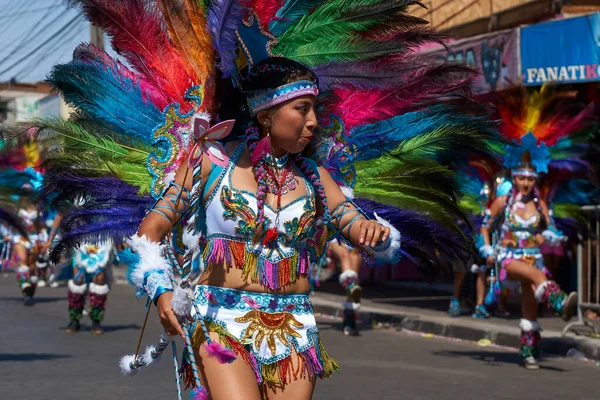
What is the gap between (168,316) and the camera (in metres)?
4.29

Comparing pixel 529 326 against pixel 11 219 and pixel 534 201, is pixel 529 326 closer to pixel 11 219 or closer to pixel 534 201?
pixel 534 201

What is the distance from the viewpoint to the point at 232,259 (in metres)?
4.80

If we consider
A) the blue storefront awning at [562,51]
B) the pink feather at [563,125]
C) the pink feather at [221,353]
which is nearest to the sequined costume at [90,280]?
the pink feather at [563,125]

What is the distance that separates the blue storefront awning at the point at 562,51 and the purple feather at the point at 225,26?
10.1 metres

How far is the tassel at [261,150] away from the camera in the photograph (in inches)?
194

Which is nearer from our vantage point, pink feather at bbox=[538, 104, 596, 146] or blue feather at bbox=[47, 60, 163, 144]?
blue feather at bbox=[47, 60, 163, 144]

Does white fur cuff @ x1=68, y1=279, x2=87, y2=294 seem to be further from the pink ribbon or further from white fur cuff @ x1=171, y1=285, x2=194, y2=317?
white fur cuff @ x1=171, y1=285, x2=194, y2=317

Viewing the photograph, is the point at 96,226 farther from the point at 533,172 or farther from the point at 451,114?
the point at 533,172

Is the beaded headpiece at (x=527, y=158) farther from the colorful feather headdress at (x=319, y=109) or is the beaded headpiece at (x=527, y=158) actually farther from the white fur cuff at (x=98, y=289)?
the colorful feather headdress at (x=319, y=109)

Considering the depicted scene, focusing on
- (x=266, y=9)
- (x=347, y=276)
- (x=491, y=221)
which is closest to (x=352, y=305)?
(x=347, y=276)

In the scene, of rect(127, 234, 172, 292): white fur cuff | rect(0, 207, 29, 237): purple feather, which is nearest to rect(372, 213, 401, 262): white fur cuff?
rect(127, 234, 172, 292): white fur cuff

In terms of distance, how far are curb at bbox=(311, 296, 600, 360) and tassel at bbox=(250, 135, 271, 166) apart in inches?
308

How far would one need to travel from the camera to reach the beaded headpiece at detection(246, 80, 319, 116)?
4.86 m

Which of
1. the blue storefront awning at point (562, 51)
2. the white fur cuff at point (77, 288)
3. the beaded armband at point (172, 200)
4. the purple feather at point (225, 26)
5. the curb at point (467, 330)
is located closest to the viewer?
the beaded armband at point (172, 200)
